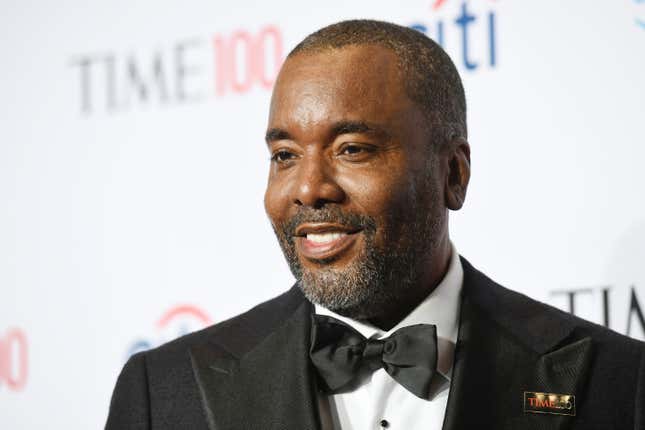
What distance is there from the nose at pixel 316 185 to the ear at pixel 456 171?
0.26 meters

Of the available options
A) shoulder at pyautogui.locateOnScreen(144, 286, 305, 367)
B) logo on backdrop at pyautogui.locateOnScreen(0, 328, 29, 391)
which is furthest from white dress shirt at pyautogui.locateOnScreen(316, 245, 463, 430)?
logo on backdrop at pyautogui.locateOnScreen(0, 328, 29, 391)

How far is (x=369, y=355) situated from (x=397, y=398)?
0.09 m

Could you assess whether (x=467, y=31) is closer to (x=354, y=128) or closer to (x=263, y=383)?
(x=354, y=128)

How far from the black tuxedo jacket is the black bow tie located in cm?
4

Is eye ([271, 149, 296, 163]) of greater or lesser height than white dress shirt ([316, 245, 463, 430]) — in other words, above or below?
above

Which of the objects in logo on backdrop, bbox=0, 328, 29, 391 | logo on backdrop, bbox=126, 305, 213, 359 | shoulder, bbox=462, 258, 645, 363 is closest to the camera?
shoulder, bbox=462, 258, 645, 363

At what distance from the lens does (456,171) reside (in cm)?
187

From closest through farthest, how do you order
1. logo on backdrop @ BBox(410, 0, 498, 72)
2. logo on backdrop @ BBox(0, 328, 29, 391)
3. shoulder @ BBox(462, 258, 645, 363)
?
shoulder @ BBox(462, 258, 645, 363) < logo on backdrop @ BBox(410, 0, 498, 72) < logo on backdrop @ BBox(0, 328, 29, 391)

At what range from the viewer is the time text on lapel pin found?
1.72 metres

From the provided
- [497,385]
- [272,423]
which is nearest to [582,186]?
[497,385]

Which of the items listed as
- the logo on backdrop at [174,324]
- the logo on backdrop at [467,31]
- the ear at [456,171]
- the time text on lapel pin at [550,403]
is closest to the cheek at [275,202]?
the ear at [456,171]

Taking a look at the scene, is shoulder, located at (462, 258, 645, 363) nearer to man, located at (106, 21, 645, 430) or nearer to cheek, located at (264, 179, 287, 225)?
man, located at (106, 21, 645, 430)

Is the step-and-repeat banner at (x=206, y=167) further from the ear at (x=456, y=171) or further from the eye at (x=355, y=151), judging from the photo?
the eye at (x=355, y=151)

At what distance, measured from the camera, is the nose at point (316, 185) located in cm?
167
